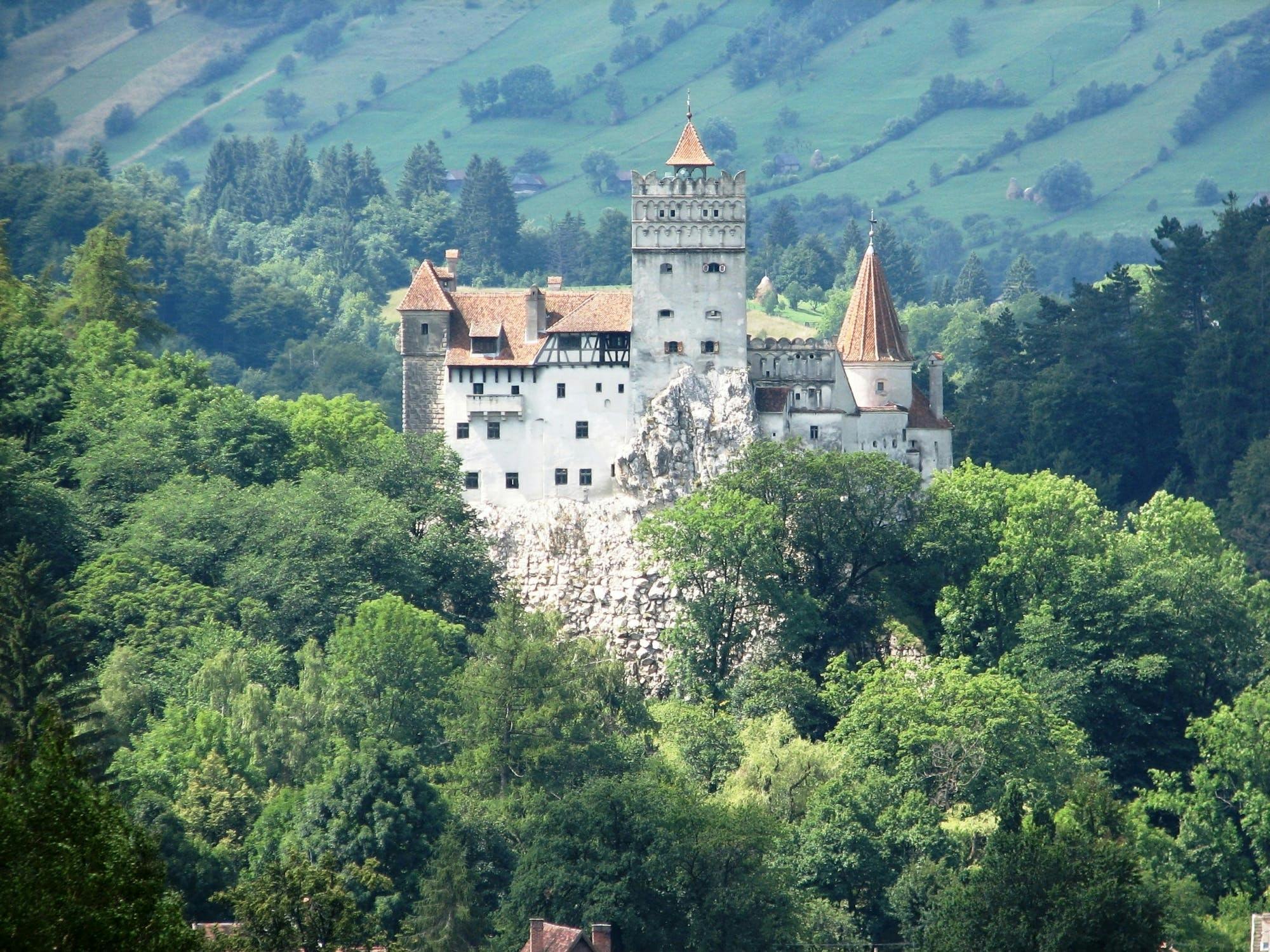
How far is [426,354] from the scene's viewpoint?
93.7 metres

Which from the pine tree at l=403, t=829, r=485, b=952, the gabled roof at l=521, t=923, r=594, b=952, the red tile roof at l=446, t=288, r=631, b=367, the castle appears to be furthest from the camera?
the red tile roof at l=446, t=288, r=631, b=367

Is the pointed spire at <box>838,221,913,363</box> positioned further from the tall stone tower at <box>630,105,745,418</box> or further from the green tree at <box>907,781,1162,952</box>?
the green tree at <box>907,781,1162,952</box>

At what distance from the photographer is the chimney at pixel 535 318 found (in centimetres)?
9288

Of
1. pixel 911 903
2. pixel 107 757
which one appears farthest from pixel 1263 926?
pixel 107 757

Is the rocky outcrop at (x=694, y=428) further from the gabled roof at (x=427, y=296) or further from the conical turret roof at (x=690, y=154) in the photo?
the gabled roof at (x=427, y=296)

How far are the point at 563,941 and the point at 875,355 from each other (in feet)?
102

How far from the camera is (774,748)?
82500 mm

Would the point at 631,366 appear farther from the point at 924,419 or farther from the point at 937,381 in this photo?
the point at 937,381

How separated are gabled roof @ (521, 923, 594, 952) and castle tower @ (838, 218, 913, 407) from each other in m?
29.0

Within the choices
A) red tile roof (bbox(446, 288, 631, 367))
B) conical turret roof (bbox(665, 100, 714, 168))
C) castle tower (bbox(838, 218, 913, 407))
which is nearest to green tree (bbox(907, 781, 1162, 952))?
castle tower (bbox(838, 218, 913, 407))

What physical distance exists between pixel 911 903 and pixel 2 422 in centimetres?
3582

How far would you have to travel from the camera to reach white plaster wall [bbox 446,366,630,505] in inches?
3620

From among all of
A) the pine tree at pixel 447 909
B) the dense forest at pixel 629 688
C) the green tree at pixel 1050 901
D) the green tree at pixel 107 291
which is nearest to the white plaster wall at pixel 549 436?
the dense forest at pixel 629 688

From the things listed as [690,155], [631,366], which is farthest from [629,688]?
[690,155]
